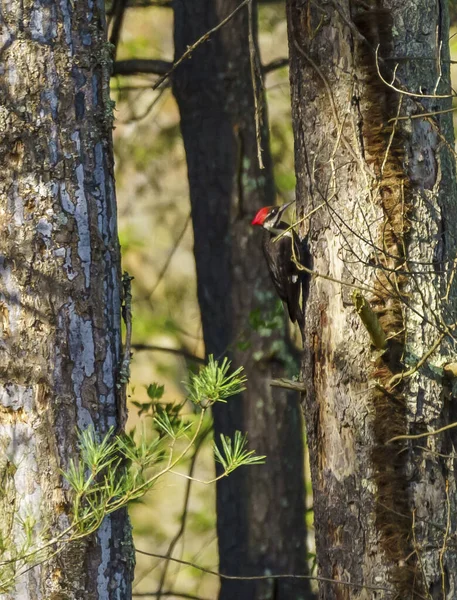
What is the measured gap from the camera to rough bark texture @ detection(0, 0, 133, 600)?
300cm

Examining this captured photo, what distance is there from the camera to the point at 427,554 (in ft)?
11.1

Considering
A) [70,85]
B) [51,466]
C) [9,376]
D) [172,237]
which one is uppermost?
[172,237]

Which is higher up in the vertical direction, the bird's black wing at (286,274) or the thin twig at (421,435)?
the bird's black wing at (286,274)

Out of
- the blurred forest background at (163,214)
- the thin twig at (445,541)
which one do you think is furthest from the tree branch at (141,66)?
the thin twig at (445,541)

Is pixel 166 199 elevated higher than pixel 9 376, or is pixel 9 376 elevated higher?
pixel 166 199

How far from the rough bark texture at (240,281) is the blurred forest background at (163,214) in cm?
68

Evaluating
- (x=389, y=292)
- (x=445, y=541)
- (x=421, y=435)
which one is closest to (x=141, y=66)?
(x=389, y=292)

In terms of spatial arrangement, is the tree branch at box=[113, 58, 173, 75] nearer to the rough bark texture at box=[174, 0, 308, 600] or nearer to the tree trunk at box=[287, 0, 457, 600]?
the rough bark texture at box=[174, 0, 308, 600]

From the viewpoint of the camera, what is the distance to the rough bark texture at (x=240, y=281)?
20.7 feet

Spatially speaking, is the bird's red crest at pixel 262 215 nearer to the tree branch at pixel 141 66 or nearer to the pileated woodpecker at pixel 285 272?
the pileated woodpecker at pixel 285 272

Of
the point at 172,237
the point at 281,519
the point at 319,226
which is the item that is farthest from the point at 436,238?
the point at 172,237

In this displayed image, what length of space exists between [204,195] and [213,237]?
1.01ft

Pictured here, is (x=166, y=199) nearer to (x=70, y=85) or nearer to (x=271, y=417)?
(x=271, y=417)

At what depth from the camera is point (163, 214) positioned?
26.7ft
